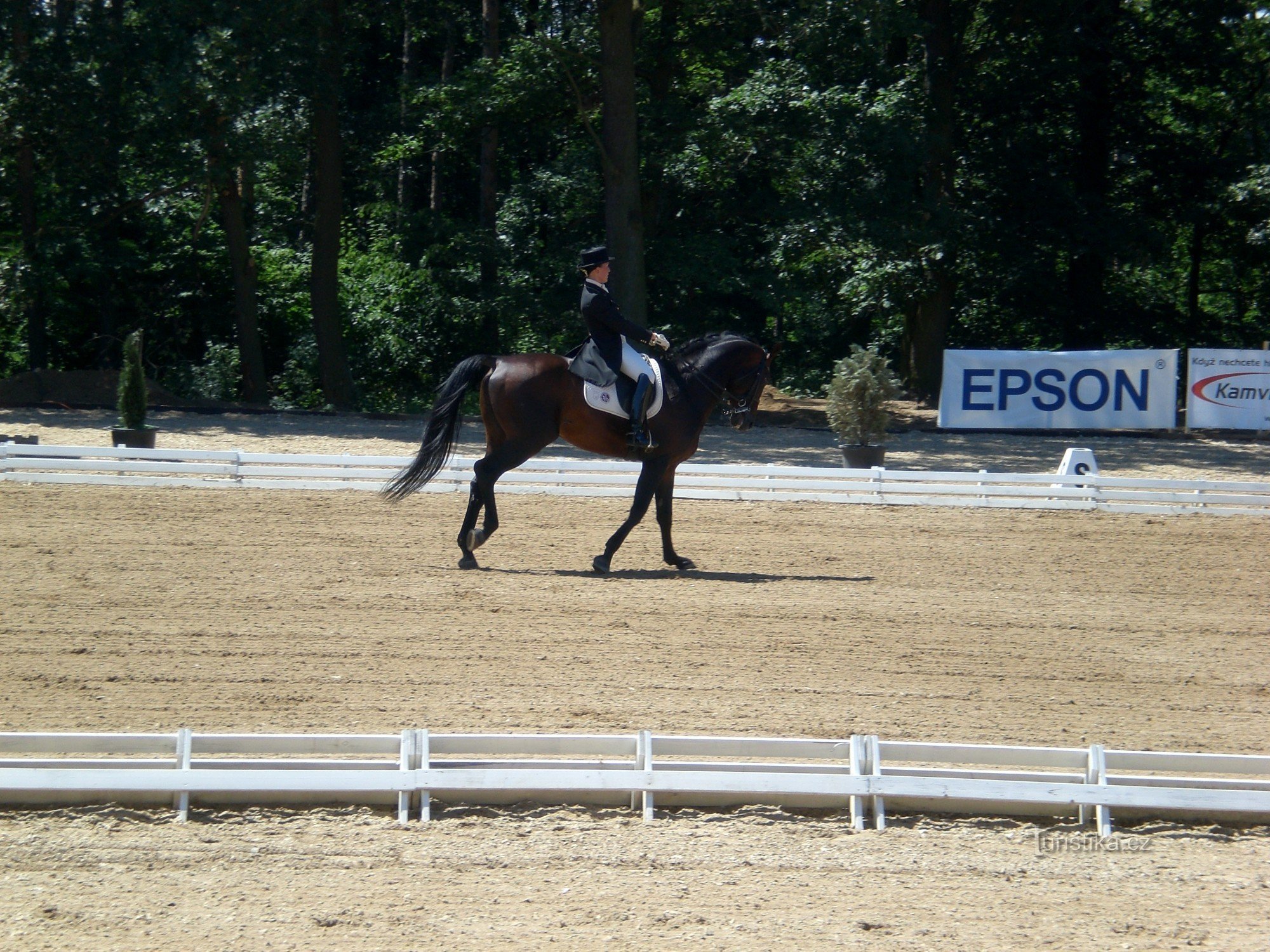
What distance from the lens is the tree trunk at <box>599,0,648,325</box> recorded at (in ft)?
67.4

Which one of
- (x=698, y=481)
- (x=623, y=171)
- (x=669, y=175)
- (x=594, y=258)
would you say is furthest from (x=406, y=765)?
(x=669, y=175)

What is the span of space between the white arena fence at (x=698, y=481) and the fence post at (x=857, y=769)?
7857mm

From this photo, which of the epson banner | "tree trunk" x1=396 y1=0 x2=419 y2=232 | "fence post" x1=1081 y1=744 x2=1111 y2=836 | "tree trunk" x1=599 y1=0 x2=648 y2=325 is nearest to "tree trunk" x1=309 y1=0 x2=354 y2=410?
"tree trunk" x1=396 y1=0 x2=419 y2=232

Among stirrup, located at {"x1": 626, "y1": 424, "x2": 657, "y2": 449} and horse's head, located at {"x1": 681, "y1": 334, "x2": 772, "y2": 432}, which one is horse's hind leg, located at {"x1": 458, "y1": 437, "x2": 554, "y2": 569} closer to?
stirrup, located at {"x1": 626, "y1": 424, "x2": 657, "y2": 449}

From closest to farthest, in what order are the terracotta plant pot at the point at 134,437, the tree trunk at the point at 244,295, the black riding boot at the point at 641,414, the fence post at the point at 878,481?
1. the black riding boot at the point at 641,414
2. the fence post at the point at 878,481
3. the terracotta plant pot at the point at 134,437
4. the tree trunk at the point at 244,295

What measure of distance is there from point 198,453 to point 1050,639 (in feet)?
29.5

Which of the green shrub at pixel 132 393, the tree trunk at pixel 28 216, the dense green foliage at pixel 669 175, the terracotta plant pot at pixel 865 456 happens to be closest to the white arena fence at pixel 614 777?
the terracotta plant pot at pixel 865 456

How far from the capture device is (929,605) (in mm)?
8797

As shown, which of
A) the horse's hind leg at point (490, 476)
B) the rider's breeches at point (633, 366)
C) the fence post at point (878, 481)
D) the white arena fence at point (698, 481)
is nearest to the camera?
the rider's breeches at point (633, 366)

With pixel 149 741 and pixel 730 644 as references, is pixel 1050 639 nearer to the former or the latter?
pixel 730 644

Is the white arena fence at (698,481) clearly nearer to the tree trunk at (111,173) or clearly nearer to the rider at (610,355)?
the rider at (610,355)

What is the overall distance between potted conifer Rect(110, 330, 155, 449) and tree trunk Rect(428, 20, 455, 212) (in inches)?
457

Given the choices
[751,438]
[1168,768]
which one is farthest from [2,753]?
[751,438]

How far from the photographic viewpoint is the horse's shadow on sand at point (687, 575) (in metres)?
9.48
